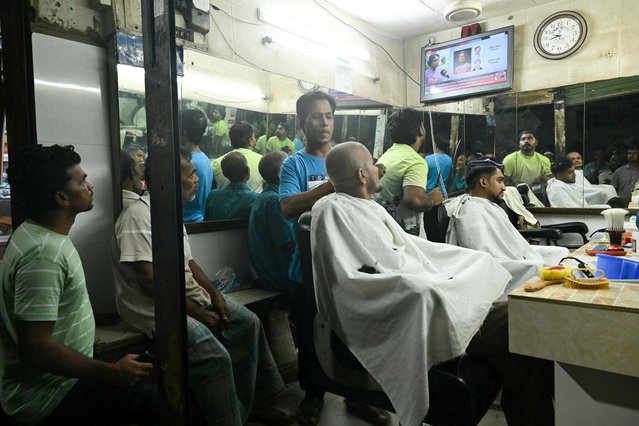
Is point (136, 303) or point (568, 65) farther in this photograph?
point (568, 65)

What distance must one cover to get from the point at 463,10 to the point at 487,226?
7.94 ft

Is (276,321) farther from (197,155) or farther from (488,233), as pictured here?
(488,233)

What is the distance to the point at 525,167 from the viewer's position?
4332mm

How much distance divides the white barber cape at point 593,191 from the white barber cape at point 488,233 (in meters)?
1.72

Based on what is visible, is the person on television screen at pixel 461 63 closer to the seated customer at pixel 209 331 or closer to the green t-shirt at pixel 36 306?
the seated customer at pixel 209 331

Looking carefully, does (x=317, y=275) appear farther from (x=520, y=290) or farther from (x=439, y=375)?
(x=520, y=290)

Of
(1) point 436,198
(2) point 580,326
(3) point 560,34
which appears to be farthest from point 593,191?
(2) point 580,326

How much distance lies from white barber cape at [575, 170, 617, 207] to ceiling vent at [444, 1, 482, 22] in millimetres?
1851

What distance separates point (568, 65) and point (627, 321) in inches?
159

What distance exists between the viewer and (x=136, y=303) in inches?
76.3

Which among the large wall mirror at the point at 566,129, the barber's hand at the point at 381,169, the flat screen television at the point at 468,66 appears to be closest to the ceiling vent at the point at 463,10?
the flat screen television at the point at 468,66

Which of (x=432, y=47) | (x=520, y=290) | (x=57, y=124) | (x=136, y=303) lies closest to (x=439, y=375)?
(x=520, y=290)

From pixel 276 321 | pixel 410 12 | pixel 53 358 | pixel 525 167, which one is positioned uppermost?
pixel 410 12

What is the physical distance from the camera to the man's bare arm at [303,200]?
2363 mm
